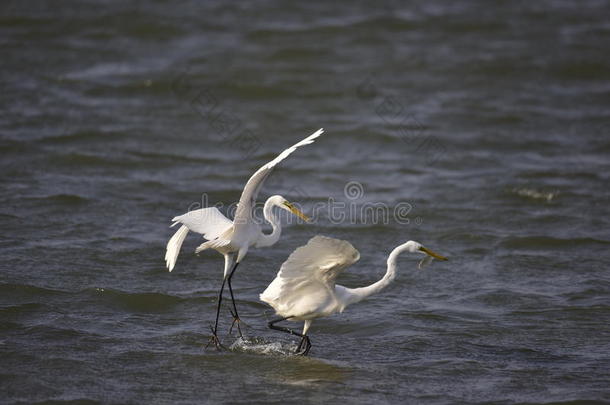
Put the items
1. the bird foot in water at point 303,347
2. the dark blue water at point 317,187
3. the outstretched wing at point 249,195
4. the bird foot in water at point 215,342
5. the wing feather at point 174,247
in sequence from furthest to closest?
the wing feather at point 174,247 → the bird foot in water at point 215,342 → the bird foot in water at point 303,347 → the dark blue water at point 317,187 → the outstretched wing at point 249,195

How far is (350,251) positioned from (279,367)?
4.42 feet

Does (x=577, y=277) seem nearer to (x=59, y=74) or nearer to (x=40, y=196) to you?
(x=40, y=196)

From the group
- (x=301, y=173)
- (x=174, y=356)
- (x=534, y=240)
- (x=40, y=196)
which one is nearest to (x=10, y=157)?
(x=40, y=196)

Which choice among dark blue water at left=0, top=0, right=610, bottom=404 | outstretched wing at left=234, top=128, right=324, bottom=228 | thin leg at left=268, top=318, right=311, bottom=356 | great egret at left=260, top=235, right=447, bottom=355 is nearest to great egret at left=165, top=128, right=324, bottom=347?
outstretched wing at left=234, top=128, right=324, bottom=228

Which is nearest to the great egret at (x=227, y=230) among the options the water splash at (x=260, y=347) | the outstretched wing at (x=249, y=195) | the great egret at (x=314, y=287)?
the outstretched wing at (x=249, y=195)

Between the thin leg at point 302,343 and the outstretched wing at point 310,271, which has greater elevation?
the outstretched wing at point 310,271

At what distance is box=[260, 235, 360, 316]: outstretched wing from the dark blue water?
1.85 ft

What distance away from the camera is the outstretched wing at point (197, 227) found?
7617 millimetres

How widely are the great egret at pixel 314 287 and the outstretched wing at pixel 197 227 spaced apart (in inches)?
33.1

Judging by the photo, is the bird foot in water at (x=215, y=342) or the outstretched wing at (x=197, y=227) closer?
the bird foot in water at (x=215, y=342)

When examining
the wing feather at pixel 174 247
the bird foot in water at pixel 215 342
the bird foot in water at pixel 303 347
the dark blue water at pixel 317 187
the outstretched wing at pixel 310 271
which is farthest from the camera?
the wing feather at pixel 174 247

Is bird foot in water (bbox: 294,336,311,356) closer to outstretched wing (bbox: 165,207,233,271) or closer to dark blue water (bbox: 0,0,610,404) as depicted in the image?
dark blue water (bbox: 0,0,610,404)

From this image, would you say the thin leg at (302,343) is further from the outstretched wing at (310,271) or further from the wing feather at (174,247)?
the wing feather at (174,247)

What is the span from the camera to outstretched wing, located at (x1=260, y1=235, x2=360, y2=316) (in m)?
6.49
